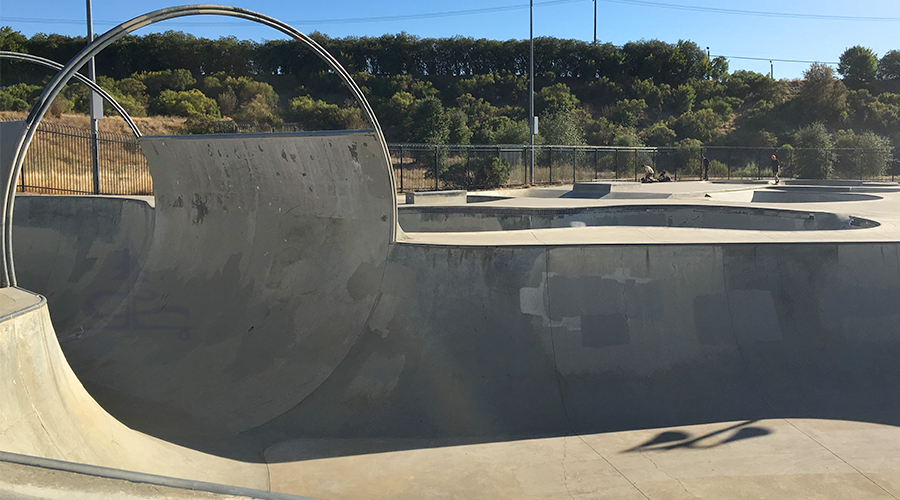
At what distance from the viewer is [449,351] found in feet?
21.3

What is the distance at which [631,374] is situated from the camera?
640cm

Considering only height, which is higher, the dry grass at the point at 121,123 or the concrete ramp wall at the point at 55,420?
the dry grass at the point at 121,123

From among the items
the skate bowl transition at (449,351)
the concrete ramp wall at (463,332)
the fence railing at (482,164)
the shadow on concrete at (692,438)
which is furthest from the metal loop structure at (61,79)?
the fence railing at (482,164)

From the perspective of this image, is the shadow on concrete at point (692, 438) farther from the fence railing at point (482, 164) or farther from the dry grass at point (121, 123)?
the dry grass at point (121, 123)

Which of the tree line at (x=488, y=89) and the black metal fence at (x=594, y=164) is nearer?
the black metal fence at (x=594, y=164)

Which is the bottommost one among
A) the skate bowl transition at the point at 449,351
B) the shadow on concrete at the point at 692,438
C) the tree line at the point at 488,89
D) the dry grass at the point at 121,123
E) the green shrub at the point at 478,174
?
the shadow on concrete at the point at 692,438

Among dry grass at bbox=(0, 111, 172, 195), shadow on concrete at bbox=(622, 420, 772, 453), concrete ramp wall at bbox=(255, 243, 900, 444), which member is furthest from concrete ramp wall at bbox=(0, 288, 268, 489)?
dry grass at bbox=(0, 111, 172, 195)

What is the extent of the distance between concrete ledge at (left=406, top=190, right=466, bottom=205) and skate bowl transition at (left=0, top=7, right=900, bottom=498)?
6.99 meters

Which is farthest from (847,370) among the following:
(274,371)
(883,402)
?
(274,371)

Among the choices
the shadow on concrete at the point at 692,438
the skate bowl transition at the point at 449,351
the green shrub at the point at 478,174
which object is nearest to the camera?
the skate bowl transition at the point at 449,351

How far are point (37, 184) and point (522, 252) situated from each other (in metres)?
17.9

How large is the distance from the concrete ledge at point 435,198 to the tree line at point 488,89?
19.1 metres

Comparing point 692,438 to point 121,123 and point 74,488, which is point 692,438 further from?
point 121,123

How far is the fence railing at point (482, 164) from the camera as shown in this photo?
20844 mm
